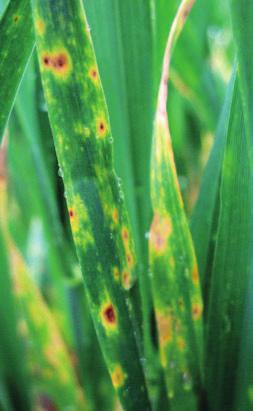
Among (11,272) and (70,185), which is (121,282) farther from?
(11,272)

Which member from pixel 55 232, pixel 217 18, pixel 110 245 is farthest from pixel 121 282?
pixel 217 18

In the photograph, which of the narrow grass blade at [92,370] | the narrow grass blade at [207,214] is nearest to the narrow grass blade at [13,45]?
the narrow grass blade at [207,214]

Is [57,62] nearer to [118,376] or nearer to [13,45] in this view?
[13,45]

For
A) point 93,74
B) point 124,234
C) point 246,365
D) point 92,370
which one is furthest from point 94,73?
point 92,370

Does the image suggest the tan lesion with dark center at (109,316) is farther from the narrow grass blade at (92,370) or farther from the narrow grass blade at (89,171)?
the narrow grass blade at (92,370)

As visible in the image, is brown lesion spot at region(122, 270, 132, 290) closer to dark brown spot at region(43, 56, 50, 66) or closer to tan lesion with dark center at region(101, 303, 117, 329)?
tan lesion with dark center at region(101, 303, 117, 329)

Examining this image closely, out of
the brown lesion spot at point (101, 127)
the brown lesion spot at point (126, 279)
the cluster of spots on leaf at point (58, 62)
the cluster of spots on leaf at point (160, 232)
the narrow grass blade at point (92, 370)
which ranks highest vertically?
the cluster of spots on leaf at point (58, 62)
